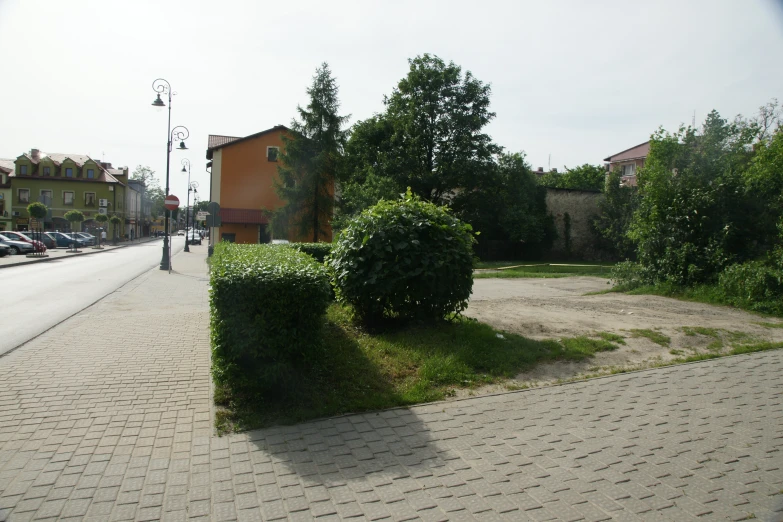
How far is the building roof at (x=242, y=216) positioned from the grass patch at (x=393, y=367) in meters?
36.8

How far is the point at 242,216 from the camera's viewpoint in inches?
1729

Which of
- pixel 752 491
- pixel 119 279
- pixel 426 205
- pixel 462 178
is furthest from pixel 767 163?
pixel 462 178

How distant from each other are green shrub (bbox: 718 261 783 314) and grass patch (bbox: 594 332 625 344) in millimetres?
4954

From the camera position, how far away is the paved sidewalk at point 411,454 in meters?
3.42

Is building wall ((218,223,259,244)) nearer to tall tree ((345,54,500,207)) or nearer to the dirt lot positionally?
tall tree ((345,54,500,207))

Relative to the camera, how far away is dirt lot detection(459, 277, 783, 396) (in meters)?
6.81

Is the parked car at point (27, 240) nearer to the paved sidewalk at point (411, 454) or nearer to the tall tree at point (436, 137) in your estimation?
the tall tree at point (436, 137)

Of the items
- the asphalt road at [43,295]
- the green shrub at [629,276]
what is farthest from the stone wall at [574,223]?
the asphalt road at [43,295]

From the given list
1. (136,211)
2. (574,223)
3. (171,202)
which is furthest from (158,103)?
(136,211)

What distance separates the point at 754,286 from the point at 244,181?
3892cm

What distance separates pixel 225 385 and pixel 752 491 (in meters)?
4.56

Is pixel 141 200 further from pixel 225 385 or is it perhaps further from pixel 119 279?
pixel 225 385

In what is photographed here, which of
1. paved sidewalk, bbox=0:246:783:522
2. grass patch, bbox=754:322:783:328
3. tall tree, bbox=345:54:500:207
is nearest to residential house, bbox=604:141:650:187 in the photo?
tall tree, bbox=345:54:500:207

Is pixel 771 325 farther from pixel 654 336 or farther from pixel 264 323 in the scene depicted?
pixel 264 323
